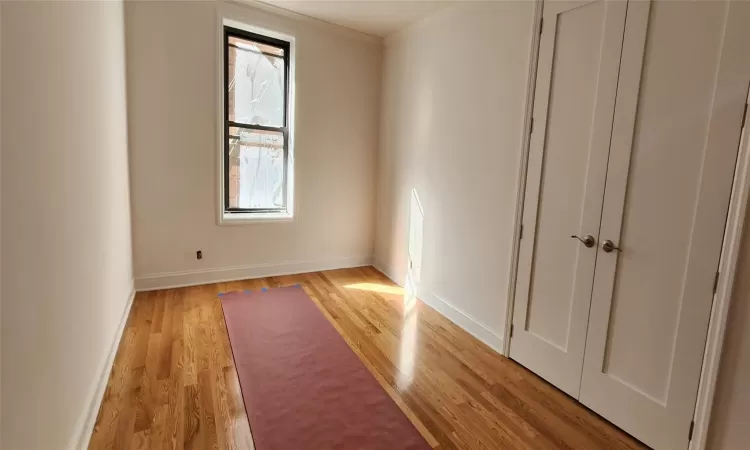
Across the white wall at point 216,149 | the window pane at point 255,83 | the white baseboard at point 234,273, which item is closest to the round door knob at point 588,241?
the white wall at point 216,149

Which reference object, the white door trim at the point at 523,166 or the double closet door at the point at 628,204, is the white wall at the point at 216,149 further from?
the double closet door at the point at 628,204

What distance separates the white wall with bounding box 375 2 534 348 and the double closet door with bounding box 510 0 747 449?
244mm

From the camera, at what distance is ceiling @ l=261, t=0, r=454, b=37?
11.0 ft

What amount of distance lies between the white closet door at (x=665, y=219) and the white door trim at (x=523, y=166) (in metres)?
0.57

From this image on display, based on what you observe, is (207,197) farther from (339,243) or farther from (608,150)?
(608,150)

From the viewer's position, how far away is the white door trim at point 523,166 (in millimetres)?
2402

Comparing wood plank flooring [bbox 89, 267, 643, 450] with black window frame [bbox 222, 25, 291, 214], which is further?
black window frame [bbox 222, 25, 291, 214]

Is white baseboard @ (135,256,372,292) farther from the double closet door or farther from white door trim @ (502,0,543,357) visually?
the double closet door

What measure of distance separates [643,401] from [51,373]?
2600mm

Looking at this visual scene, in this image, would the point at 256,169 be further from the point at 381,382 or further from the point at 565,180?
the point at 565,180

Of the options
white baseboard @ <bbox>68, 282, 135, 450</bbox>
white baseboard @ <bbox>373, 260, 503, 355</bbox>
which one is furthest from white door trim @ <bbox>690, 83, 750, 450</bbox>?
white baseboard @ <bbox>68, 282, 135, 450</bbox>

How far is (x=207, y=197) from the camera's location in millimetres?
3719

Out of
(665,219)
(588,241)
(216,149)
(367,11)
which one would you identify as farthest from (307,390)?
(367,11)

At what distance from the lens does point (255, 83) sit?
3.96 m
